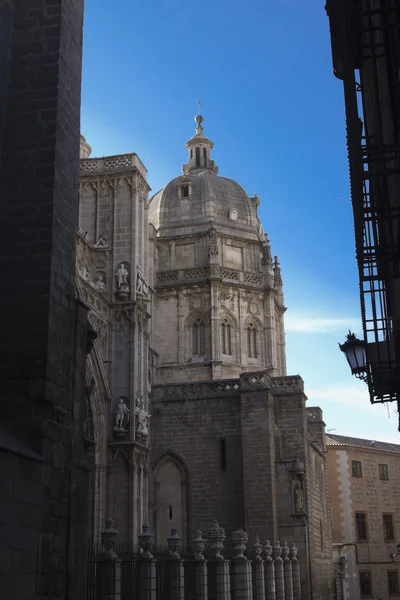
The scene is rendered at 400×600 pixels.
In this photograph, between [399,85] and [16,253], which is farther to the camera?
[16,253]

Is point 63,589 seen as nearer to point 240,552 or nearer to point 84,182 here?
point 240,552

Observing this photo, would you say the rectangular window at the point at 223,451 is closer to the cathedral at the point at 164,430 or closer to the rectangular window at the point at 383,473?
the cathedral at the point at 164,430

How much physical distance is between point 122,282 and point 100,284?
72 centimetres

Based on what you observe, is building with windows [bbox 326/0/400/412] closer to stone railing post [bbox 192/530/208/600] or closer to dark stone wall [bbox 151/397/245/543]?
stone railing post [bbox 192/530/208/600]

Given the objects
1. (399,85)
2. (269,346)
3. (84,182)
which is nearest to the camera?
(399,85)

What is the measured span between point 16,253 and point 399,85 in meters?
5.34

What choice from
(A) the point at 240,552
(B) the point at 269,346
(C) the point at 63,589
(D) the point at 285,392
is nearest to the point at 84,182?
(D) the point at 285,392

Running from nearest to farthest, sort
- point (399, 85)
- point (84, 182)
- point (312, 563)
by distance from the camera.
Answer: point (399, 85) < point (312, 563) < point (84, 182)

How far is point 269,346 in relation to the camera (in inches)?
1575

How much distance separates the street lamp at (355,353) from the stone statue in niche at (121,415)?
14256mm

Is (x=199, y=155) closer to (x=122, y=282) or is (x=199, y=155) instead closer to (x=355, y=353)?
(x=122, y=282)

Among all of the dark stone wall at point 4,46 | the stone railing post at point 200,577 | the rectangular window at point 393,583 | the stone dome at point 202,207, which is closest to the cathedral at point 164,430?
the stone railing post at point 200,577

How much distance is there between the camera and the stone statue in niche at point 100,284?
80.7 ft

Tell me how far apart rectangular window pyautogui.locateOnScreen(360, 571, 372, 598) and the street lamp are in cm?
2963
